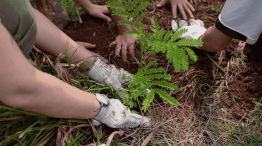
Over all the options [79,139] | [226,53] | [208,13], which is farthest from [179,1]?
[79,139]

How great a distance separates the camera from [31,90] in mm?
1423

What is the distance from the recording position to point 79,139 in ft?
6.49

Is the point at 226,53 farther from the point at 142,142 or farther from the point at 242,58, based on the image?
the point at 142,142

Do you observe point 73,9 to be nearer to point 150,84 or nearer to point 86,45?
point 86,45

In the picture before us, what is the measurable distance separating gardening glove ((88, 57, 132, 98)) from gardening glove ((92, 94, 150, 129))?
170mm

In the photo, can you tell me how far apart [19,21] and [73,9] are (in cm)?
82

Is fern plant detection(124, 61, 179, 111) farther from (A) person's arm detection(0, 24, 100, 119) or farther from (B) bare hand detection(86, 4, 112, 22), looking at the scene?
(B) bare hand detection(86, 4, 112, 22)

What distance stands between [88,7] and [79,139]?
943 millimetres

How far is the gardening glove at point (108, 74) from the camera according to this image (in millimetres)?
2133

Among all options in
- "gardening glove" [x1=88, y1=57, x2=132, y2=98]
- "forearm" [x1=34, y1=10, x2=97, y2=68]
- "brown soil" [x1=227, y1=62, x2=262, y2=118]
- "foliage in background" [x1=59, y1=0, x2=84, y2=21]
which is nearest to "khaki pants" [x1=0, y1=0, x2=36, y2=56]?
"forearm" [x1=34, y1=10, x2=97, y2=68]

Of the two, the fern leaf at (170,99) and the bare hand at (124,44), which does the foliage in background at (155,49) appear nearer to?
the fern leaf at (170,99)

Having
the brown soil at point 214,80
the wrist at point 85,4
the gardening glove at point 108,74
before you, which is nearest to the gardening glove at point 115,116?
the gardening glove at point 108,74

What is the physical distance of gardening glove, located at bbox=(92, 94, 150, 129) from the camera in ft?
6.21

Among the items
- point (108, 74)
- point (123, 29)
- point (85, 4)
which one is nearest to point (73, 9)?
point (85, 4)
